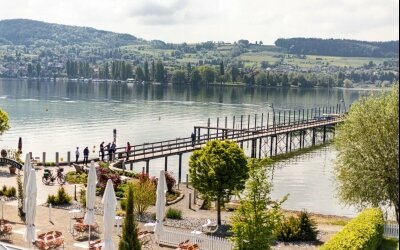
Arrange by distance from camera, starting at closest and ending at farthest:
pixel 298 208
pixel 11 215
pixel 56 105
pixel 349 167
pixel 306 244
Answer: pixel 306 244, pixel 11 215, pixel 349 167, pixel 298 208, pixel 56 105

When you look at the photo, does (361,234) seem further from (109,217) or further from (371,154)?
(109,217)

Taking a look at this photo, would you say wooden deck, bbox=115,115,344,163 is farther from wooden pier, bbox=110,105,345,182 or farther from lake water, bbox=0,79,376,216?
lake water, bbox=0,79,376,216

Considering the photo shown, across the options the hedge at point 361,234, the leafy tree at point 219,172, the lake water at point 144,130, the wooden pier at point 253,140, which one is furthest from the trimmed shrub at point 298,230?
the wooden pier at point 253,140

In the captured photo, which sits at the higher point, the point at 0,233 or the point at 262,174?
the point at 262,174

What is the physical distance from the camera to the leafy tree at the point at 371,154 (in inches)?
1204

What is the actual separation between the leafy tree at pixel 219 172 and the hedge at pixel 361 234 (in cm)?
781

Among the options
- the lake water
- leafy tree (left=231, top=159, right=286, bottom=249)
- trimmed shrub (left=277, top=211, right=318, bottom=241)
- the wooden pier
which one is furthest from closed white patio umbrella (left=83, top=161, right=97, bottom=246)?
the wooden pier

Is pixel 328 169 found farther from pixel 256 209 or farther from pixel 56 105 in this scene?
pixel 56 105

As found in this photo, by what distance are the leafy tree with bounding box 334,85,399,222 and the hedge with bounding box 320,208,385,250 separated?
12.3ft

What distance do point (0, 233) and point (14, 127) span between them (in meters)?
76.6

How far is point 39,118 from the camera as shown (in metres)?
113

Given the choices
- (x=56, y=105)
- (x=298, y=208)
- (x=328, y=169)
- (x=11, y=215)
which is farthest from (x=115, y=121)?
(x=11, y=215)

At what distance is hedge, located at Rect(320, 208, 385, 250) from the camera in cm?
2111

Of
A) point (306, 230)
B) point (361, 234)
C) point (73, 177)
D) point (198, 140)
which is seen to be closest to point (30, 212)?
point (361, 234)
